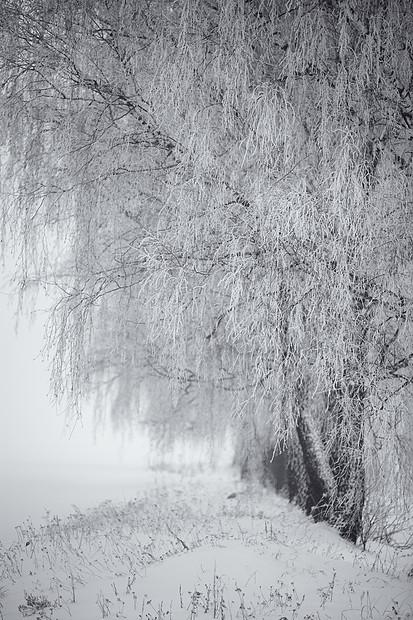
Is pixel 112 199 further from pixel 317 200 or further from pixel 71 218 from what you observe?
pixel 317 200

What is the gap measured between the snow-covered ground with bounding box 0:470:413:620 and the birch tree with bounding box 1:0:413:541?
749 mm

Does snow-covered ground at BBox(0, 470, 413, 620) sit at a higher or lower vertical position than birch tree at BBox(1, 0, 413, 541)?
lower

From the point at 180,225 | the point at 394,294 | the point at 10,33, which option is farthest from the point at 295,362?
the point at 10,33

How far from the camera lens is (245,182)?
16.0 ft

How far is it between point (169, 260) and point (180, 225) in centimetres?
31

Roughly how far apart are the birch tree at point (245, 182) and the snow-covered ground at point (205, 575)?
29.5 inches

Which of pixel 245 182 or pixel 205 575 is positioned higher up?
pixel 245 182

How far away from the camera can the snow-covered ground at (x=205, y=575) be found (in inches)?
136

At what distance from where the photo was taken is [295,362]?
3936mm

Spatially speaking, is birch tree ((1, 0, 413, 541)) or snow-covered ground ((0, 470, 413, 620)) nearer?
snow-covered ground ((0, 470, 413, 620))

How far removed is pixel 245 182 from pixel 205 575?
339cm

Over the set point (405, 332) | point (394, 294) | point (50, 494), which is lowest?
point (50, 494)

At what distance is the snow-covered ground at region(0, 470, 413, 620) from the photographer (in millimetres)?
3449

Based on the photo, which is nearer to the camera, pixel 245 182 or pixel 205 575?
pixel 205 575
